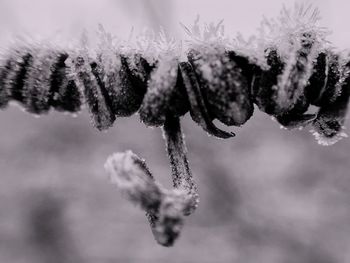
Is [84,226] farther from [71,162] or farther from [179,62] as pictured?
[179,62]

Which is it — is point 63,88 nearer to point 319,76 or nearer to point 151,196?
point 151,196

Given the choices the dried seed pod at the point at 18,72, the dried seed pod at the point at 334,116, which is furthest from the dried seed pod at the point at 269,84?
the dried seed pod at the point at 18,72

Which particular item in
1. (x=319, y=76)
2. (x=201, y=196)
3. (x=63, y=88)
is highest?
(x=319, y=76)

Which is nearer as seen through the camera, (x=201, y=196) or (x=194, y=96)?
(x=194, y=96)

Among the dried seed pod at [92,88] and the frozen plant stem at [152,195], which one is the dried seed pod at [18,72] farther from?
the frozen plant stem at [152,195]

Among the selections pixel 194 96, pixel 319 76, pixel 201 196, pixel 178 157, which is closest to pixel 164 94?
pixel 194 96
